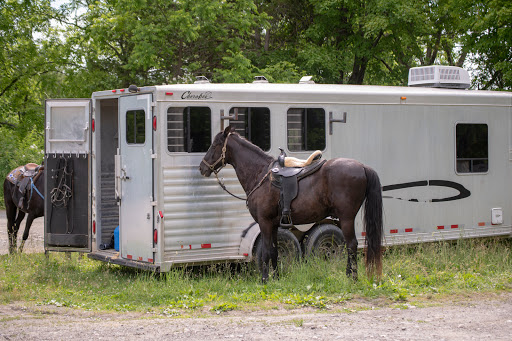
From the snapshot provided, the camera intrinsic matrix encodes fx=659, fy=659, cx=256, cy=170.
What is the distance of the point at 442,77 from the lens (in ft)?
40.8

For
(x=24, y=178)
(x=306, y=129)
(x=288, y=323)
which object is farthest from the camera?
(x=24, y=178)

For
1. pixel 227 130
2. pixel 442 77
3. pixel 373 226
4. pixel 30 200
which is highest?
pixel 442 77

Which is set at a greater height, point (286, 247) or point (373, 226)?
point (373, 226)

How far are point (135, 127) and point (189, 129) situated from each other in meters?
0.83

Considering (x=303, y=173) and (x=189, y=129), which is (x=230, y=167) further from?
(x=303, y=173)

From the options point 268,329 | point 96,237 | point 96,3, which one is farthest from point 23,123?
point 268,329

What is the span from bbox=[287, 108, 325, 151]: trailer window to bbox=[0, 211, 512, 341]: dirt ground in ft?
10.2

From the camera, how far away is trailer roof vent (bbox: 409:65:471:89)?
12.4 m

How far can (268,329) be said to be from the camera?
6.53 meters

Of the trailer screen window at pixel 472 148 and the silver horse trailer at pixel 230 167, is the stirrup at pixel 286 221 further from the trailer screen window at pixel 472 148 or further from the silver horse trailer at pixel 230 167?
the trailer screen window at pixel 472 148

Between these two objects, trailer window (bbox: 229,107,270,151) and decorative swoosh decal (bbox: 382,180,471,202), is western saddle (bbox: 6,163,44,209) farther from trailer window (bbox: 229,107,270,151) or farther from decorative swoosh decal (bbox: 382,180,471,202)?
decorative swoosh decal (bbox: 382,180,471,202)

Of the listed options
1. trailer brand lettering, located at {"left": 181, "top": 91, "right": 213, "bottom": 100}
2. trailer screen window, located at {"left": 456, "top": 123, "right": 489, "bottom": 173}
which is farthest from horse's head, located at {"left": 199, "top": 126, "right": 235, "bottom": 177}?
trailer screen window, located at {"left": 456, "top": 123, "right": 489, "bottom": 173}

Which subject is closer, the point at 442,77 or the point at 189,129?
the point at 189,129

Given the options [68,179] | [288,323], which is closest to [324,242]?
[288,323]
